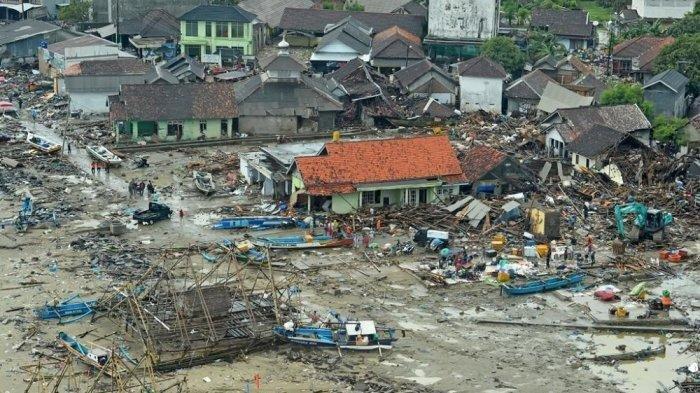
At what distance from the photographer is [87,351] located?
29.8 meters

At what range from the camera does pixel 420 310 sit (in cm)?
3391

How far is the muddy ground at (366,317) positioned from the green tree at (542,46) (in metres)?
27.8

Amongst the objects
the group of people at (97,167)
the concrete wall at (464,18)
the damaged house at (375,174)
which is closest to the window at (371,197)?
the damaged house at (375,174)

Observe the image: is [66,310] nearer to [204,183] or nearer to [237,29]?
[204,183]

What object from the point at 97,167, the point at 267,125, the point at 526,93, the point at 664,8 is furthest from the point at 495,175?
the point at 664,8

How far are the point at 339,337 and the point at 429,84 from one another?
98.7 feet

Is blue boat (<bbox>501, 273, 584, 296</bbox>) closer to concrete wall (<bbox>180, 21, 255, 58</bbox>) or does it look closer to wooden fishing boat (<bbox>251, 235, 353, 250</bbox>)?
wooden fishing boat (<bbox>251, 235, 353, 250</bbox>)

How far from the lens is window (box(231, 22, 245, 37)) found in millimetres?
68125

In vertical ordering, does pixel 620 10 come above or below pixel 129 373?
above

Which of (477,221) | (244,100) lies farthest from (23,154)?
(477,221)

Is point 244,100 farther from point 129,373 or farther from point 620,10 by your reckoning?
point 620,10

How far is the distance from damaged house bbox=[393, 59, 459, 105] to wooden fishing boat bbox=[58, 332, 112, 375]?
31.5m

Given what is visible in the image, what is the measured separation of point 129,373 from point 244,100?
27.6 meters

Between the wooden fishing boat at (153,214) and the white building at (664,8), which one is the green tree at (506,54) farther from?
Answer: the wooden fishing boat at (153,214)
